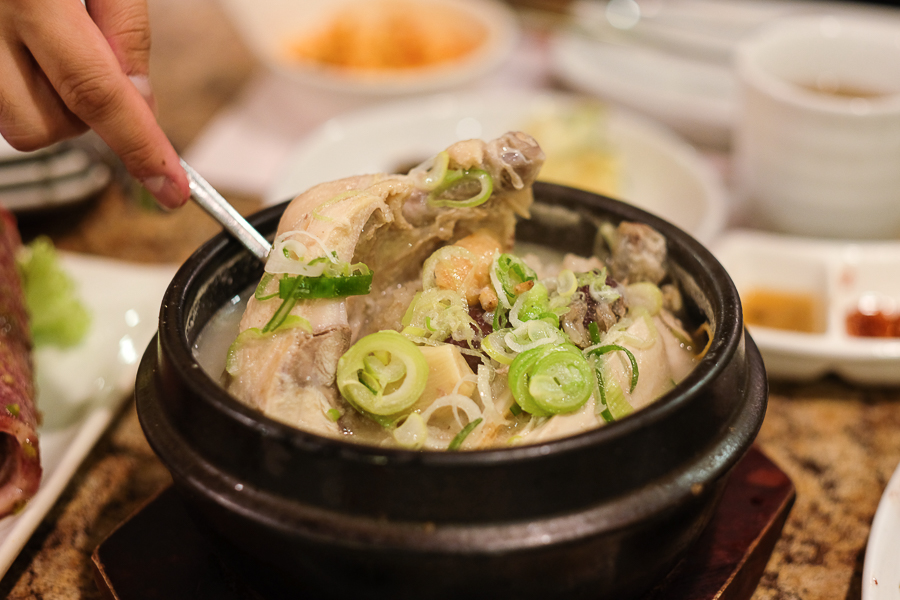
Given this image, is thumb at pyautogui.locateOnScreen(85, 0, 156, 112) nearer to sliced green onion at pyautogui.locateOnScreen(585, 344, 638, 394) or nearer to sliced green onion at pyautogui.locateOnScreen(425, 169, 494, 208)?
sliced green onion at pyautogui.locateOnScreen(425, 169, 494, 208)

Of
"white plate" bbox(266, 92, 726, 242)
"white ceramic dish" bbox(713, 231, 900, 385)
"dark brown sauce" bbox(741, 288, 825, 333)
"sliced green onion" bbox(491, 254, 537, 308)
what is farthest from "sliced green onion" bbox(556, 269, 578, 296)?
"white plate" bbox(266, 92, 726, 242)

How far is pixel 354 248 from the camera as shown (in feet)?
4.33

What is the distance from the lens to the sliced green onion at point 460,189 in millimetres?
1415

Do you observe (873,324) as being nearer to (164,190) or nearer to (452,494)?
(452,494)

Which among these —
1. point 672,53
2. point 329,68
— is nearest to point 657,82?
point 672,53

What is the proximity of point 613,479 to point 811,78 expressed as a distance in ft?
8.35

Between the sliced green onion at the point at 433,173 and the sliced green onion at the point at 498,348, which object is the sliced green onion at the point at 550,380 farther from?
the sliced green onion at the point at 433,173

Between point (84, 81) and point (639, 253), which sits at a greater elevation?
point (84, 81)

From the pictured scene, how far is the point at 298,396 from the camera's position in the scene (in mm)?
1172

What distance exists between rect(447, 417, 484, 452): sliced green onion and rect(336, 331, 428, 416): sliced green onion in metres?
0.09

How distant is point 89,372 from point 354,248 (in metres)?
1.33

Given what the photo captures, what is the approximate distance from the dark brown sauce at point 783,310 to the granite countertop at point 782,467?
19 centimetres

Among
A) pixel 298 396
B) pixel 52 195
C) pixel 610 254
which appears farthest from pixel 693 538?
pixel 52 195

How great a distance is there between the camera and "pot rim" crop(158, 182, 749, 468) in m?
0.97
